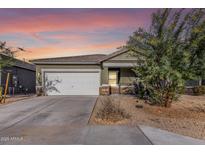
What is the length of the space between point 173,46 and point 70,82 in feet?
39.0

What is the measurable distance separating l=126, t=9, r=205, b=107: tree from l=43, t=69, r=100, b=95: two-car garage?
31.0 feet

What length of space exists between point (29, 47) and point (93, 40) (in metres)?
5.81

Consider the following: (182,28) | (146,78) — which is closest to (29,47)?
(146,78)

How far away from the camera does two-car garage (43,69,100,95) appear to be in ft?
68.7

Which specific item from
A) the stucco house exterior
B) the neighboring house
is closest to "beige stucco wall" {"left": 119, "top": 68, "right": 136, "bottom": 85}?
the stucco house exterior

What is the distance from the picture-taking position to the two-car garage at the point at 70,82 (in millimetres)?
20953

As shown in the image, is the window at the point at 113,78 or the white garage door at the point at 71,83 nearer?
the white garage door at the point at 71,83

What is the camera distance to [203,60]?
11.2 meters

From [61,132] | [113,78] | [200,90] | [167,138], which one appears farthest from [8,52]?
[200,90]

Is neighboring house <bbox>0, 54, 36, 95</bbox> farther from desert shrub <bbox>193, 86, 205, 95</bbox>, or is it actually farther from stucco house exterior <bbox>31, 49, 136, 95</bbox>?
desert shrub <bbox>193, 86, 205, 95</bbox>

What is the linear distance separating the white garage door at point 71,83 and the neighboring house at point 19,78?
4.52 meters

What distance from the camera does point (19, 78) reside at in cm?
2738

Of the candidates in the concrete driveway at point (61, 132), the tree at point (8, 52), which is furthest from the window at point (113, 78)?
the concrete driveway at point (61, 132)

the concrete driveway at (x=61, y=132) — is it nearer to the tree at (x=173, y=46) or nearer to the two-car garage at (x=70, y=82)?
the tree at (x=173, y=46)
